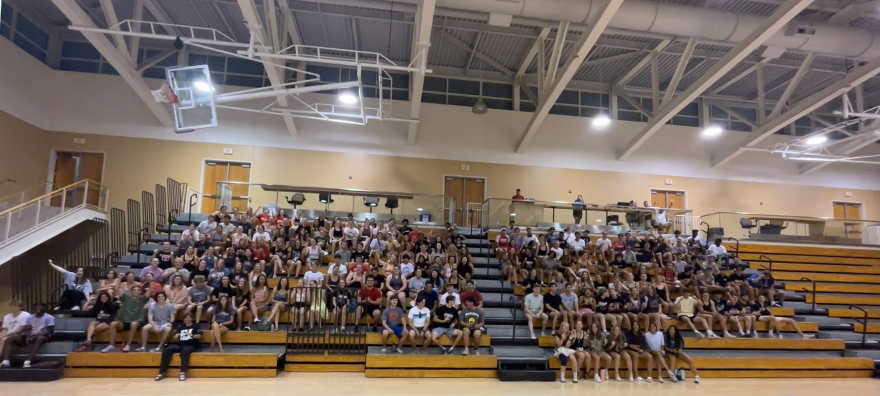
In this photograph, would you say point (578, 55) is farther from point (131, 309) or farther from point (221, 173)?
point (221, 173)

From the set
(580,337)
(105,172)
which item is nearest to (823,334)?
(580,337)

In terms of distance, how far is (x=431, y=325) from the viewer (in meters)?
9.46

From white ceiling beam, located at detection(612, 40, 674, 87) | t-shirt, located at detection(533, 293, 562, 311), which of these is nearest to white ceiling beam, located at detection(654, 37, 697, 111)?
white ceiling beam, located at detection(612, 40, 674, 87)

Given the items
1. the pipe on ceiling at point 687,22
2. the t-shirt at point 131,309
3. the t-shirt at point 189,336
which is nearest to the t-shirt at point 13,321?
the t-shirt at point 131,309

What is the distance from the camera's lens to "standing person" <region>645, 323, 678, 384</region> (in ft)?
29.7

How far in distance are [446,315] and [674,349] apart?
420 cm

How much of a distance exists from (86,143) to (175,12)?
16.5ft

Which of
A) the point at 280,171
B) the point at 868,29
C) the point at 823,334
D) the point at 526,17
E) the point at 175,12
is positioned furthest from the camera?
the point at 280,171

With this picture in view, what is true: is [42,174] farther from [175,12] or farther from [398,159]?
[398,159]

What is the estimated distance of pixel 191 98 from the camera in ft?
33.7

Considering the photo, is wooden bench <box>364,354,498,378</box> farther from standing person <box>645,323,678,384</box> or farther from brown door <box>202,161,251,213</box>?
brown door <box>202,161,251,213</box>

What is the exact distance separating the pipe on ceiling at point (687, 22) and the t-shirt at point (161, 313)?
8.42 meters

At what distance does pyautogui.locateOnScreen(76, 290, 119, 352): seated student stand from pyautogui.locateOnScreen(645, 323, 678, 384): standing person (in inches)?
372

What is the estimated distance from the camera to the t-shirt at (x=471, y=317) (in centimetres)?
925
